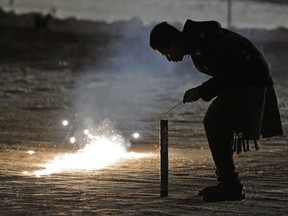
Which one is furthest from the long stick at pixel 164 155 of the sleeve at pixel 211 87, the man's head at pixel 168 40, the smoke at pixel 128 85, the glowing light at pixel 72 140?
the smoke at pixel 128 85

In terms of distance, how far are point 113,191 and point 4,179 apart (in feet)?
4.98

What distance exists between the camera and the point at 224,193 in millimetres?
7172

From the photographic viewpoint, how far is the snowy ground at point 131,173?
22.8 ft


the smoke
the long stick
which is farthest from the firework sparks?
the long stick

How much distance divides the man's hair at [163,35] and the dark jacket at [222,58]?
0.31 feet

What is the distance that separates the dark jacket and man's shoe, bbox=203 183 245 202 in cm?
87

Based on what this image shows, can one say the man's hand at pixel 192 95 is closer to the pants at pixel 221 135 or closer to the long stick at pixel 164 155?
the pants at pixel 221 135

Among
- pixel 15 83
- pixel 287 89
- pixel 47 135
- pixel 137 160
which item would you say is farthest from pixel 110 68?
pixel 137 160

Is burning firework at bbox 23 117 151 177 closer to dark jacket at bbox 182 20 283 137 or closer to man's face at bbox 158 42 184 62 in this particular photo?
man's face at bbox 158 42 184 62

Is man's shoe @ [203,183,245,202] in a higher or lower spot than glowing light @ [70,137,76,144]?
lower

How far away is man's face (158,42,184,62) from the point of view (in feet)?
23.0

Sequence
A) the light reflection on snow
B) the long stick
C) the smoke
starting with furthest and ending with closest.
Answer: the smoke → the light reflection on snow → the long stick

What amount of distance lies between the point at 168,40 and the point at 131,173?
256 cm

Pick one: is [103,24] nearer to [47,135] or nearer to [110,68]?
[110,68]
